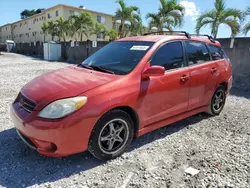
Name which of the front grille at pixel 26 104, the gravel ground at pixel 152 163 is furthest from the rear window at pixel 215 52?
the front grille at pixel 26 104

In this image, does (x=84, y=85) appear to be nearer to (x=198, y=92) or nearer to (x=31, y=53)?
(x=198, y=92)

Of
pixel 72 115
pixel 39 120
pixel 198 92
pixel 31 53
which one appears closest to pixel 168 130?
pixel 198 92

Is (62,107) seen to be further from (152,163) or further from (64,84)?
(152,163)

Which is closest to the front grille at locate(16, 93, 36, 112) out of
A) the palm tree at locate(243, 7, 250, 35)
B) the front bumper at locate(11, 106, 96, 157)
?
the front bumper at locate(11, 106, 96, 157)

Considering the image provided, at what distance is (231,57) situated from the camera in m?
8.52

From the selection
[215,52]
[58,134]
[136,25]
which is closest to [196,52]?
[215,52]

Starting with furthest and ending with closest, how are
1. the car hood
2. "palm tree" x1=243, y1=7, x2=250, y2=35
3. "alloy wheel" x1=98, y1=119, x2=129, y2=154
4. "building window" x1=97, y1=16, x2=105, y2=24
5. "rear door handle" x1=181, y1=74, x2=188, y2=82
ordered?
"building window" x1=97, y1=16, x2=105, y2=24, "palm tree" x1=243, y1=7, x2=250, y2=35, "rear door handle" x1=181, y1=74, x2=188, y2=82, "alloy wheel" x1=98, y1=119, x2=129, y2=154, the car hood

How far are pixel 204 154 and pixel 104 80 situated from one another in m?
1.75

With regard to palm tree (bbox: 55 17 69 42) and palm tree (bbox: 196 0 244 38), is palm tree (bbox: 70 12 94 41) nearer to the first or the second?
palm tree (bbox: 55 17 69 42)

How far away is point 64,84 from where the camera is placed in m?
2.73

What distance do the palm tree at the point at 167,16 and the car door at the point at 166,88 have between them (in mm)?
12942

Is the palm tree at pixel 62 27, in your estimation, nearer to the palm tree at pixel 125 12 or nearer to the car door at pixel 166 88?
the palm tree at pixel 125 12

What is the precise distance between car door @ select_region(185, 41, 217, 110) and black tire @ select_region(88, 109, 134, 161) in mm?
1372

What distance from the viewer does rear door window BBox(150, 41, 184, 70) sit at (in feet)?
10.5
